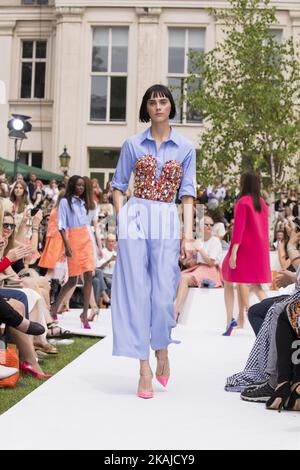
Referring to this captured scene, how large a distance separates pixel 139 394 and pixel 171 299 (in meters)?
0.61

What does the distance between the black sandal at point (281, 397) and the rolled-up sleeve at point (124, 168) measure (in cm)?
164

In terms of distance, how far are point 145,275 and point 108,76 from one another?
75.6 ft

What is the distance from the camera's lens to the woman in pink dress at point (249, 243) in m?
8.27

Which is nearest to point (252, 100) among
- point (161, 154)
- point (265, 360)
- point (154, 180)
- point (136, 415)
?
point (161, 154)

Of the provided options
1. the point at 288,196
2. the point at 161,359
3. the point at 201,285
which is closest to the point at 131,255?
the point at 161,359

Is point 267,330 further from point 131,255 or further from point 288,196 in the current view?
point 288,196

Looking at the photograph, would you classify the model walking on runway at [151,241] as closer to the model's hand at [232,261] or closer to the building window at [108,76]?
the model's hand at [232,261]

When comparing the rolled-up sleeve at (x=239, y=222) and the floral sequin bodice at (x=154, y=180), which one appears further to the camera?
the rolled-up sleeve at (x=239, y=222)

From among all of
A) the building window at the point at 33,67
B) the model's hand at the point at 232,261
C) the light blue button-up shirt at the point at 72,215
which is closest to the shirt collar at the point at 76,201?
the light blue button-up shirt at the point at 72,215

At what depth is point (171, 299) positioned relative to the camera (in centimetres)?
481

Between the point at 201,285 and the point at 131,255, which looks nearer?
the point at 131,255

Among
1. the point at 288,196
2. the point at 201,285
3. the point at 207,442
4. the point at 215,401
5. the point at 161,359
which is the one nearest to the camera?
the point at 207,442

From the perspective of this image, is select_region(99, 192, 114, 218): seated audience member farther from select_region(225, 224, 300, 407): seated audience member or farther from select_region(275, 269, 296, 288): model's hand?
select_region(225, 224, 300, 407): seated audience member

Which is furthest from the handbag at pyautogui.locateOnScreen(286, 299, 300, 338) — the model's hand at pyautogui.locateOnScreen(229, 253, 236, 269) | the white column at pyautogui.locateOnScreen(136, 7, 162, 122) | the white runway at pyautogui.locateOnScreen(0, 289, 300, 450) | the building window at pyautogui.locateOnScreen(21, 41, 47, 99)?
the building window at pyautogui.locateOnScreen(21, 41, 47, 99)
